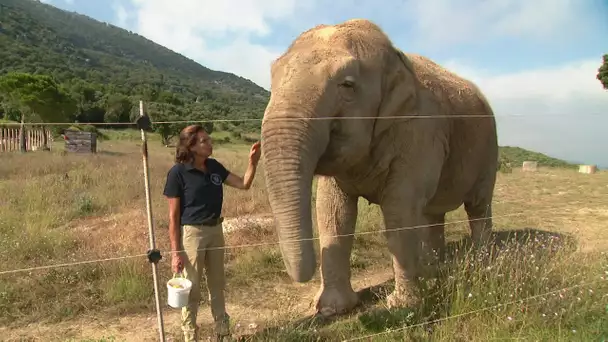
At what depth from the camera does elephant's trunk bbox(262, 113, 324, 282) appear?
3271mm

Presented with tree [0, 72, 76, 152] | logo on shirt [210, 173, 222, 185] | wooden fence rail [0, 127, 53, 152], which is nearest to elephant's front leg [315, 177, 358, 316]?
logo on shirt [210, 173, 222, 185]

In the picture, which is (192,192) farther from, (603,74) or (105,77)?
(105,77)

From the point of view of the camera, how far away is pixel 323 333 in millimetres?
4477

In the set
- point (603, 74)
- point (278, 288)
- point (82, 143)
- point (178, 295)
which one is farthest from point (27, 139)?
point (603, 74)

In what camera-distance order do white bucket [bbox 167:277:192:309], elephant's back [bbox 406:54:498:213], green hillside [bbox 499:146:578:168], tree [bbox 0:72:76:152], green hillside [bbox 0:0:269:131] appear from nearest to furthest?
white bucket [bbox 167:277:192:309] → elephant's back [bbox 406:54:498:213] → green hillside [bbox 499:146:578:168] → tree [bbox 0:72:76:152] → green hillside [bbox 0:0:269:131]

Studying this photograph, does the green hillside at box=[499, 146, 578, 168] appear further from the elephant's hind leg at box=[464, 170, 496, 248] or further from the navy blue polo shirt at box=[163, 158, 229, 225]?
the navy blue polo shirt at box=[163, 158, 229, 225]

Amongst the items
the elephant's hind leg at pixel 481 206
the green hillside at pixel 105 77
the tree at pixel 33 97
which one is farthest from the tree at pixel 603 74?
the tree at pixel 33 97

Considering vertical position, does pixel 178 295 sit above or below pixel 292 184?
below

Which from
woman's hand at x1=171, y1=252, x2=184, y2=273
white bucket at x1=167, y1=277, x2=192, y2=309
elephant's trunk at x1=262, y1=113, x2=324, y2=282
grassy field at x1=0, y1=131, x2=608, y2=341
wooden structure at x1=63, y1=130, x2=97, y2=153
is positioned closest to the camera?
elephant's trunk at x1=262, y1=113, x2=324, y2=282

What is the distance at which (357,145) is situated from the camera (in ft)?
12.7

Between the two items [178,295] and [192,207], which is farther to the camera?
[192,207]

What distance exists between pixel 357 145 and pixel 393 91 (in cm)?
74

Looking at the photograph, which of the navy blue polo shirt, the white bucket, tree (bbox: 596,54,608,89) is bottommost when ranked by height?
the white bucket

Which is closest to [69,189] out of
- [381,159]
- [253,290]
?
[253,290]
